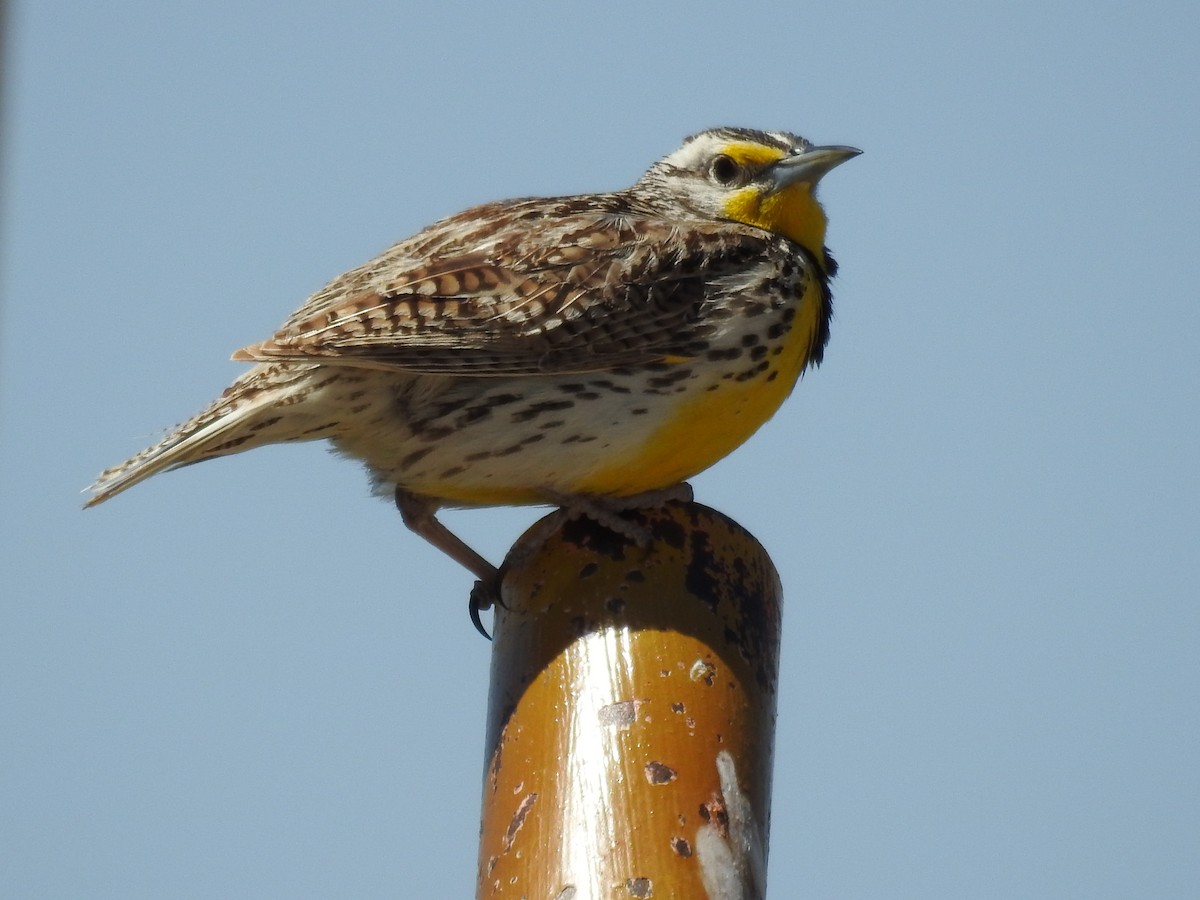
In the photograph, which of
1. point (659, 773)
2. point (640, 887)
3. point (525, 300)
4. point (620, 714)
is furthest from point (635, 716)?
point (525, 300)

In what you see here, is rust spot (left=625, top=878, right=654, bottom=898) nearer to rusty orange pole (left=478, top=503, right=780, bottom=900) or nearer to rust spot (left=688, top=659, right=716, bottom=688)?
rusty orange pole (left=478, top=503, right=780, bottom=900)

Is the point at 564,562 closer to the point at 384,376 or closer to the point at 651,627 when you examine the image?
the point at 651,627

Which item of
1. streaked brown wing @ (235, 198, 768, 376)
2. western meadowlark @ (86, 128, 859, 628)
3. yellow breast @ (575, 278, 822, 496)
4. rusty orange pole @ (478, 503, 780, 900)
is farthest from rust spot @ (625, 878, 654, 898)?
streaked brown wing @ (235, 198, 768, 376)

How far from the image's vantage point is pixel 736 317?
177 inches

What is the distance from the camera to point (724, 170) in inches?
215

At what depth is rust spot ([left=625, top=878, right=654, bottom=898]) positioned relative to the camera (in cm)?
263

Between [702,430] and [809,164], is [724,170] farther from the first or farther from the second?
[702,430]

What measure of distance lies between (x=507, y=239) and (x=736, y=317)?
A: 27.9 inches

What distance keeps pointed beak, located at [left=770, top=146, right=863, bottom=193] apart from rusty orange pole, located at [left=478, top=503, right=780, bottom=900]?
1.96 m

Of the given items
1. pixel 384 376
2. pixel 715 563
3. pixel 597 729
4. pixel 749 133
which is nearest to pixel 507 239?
pixel 384 376

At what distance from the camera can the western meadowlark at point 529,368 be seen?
4.26 m

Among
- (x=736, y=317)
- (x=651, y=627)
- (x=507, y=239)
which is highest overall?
(x=507, y=239)

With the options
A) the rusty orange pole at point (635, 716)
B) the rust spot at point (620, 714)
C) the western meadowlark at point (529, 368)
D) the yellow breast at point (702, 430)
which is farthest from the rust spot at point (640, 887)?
the yellow breast at point (702, 430)

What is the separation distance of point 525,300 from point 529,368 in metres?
0.24
